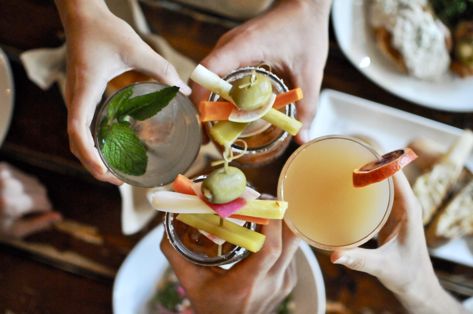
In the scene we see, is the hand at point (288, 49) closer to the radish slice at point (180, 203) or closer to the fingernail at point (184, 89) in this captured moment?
the fingernail at point (184, 89)

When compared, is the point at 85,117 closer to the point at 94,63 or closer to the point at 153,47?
the point at 94,63

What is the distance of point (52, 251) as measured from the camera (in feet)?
4.58

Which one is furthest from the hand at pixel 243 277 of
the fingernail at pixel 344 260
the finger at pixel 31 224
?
the finger at pixel 31 224

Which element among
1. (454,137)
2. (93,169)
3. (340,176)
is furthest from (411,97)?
(93,169)

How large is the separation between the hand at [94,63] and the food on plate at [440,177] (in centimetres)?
57

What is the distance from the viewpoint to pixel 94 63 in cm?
97

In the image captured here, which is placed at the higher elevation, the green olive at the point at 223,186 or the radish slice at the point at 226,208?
the green olive at the point at 223,186

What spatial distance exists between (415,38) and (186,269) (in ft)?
2.37

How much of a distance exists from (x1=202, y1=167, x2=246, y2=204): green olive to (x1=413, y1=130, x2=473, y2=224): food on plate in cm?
56

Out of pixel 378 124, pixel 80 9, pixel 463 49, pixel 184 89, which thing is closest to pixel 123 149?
pixel 184 89

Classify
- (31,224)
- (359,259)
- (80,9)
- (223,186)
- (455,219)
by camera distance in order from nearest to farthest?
(223,186) → (359,259) → (80,9) → (455,219) → (31,224)

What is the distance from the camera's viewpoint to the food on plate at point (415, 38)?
1.31 metres

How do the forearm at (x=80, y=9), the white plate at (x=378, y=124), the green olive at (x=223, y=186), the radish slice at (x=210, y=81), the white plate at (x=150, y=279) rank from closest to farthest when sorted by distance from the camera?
the green olive at (x=223, y=186) < the radish slice at (x=210, y=81) < the forearm at (x=80, y=9) < the white plate at (x=150, y=279) < the white plate at (x=378, y=124)

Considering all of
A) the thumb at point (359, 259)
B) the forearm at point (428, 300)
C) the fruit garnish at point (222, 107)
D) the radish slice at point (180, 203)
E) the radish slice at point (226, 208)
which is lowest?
the forearm at point (428, 300)
